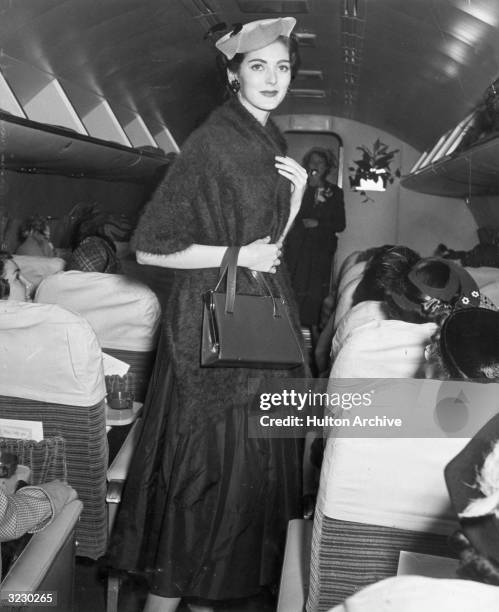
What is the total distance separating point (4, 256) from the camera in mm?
3100

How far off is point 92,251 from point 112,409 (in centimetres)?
82

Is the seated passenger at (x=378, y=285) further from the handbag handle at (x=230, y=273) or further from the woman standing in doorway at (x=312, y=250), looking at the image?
the woman standing in doorway at (x=312, y=250)

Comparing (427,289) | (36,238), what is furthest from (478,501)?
(36,238)

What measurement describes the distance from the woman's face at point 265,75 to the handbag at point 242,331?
0.38 metres

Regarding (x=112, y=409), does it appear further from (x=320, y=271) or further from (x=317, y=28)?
(x=320, y=271)

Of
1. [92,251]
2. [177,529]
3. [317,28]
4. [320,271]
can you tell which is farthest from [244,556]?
[320,271]

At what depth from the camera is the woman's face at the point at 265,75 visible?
5.90 feet

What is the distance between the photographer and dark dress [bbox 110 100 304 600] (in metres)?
1.78

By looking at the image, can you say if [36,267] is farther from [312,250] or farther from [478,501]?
[478,501]

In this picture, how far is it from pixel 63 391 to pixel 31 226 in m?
3.45

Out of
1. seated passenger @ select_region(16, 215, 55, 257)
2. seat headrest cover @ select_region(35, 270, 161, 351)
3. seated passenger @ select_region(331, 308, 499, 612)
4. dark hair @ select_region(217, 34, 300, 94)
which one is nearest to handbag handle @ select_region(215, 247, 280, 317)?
dark hair @ select_region(217, 34, 300, 94)

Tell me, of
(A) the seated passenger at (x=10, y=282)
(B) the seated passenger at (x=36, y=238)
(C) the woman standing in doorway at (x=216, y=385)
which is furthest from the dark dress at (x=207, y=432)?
(B) the seated passenger at (x=36, y=238)

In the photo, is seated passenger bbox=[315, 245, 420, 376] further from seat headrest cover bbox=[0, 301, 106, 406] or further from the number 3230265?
the number 3230265

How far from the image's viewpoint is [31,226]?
5371 mm
